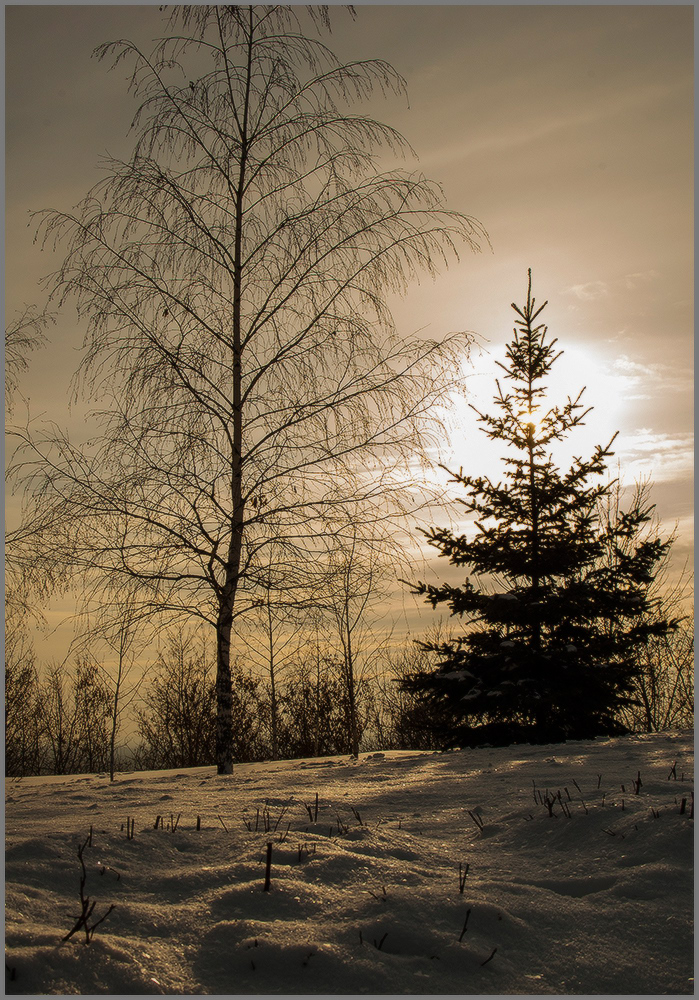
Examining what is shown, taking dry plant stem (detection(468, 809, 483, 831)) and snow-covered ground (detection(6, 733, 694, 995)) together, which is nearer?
snow-covered ground (detection(6, 733, 694, 995))

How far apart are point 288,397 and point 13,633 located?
528cm

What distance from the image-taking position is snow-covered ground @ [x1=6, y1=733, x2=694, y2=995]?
2092mm

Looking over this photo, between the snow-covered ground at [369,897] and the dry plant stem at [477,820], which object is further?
the dry plant stem at [477,820]

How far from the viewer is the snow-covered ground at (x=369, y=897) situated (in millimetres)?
2092

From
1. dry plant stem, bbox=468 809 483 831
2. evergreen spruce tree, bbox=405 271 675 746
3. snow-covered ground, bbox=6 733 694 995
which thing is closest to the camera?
snow-covered ground, bbox=6 733 694 995

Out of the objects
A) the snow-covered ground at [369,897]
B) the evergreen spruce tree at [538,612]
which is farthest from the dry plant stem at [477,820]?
the evergreen spruce tree at [538,612]

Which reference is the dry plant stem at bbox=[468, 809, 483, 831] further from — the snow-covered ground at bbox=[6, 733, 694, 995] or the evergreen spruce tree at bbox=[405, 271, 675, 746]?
the evergreen spruce tree at bbox=[405, 271, 675, 746]

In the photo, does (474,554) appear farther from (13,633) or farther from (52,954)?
(52,954)

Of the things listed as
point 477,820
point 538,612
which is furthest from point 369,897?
point 538,612

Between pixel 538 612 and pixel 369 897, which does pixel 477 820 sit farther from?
pixel 538 612

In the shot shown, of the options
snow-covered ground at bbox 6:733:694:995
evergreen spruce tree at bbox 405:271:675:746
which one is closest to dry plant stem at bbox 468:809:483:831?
snow-covered ground at bbox 6:733:694:995

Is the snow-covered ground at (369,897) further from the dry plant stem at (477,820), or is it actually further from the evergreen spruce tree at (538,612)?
the evergreen spruce tree at (538,612)

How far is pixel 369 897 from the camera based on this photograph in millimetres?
2520

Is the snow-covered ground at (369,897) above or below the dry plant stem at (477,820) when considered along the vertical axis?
above
